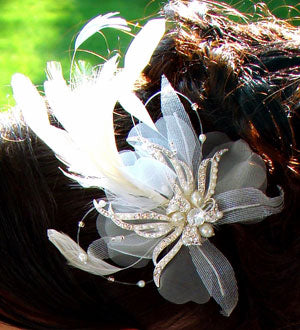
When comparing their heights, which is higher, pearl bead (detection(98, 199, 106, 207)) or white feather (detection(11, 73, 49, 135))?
white feather (detection(11, 73, 49, 135))

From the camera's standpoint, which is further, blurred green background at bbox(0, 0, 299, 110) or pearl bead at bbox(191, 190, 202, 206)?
blurred green background at bbox(0, 0, 299, 110)

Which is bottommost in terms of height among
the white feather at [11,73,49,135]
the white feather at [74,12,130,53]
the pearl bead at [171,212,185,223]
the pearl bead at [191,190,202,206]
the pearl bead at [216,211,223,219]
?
the pearl bead at [216,211,223,219]

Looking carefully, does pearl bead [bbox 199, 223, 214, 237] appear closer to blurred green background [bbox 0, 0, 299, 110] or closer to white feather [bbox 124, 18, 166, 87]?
white feather [bbox 124, 18, 166, 87]

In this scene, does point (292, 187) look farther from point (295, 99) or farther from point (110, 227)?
point (110, 227)

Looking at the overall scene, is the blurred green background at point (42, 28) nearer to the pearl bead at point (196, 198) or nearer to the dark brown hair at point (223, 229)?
the dark brown hair at point (223, 229)

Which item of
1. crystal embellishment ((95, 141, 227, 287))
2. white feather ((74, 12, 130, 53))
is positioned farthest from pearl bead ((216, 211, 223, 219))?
white feather ((74, 12, 130, 53))

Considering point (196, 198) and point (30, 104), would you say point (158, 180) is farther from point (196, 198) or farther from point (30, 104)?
point (30, 104)

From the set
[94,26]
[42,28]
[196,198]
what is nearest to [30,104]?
[94,26]

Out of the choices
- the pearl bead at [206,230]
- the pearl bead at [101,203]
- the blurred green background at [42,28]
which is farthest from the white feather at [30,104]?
the blurred green background at [42,28]
